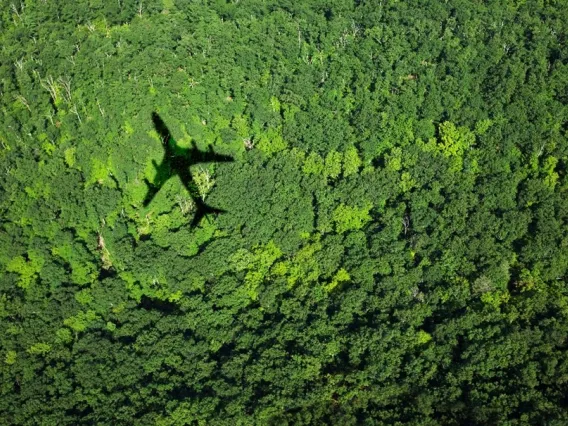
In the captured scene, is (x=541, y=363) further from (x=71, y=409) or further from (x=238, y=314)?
(x=71, y=409)

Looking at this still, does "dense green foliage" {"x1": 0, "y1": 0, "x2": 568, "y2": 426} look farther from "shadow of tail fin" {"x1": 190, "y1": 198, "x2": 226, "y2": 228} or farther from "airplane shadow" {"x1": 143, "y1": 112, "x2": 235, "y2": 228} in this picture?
"shadow of tail fin" {"x1": 190, "y1": 198, "x2": 226, "y2": 228}

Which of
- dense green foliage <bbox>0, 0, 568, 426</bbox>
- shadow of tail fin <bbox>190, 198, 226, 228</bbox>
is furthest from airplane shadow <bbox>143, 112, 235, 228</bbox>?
dense green foliage <bbox>0, 0, 568, 426</bbox>

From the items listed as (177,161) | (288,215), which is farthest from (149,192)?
(288,215)

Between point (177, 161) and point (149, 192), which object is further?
point (177, 161)

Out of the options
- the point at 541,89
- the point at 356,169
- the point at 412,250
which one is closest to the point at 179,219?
the point at 356,169

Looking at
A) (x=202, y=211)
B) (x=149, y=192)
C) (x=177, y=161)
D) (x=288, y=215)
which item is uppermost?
(x=177, y=161)

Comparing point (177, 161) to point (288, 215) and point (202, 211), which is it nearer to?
point (202, 211)
